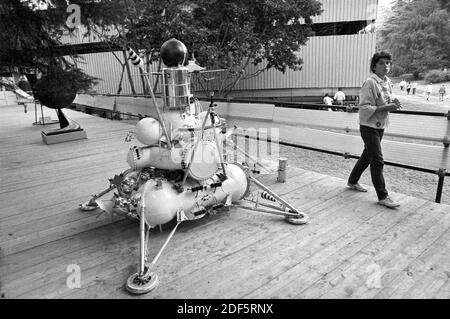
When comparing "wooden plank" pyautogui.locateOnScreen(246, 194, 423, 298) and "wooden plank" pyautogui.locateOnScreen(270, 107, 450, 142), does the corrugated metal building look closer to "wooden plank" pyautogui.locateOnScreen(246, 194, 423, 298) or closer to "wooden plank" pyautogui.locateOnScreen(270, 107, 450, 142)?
"wooden plank" pyautogui.locateOnScreen(270, 107, 450, 142)

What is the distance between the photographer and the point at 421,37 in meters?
28.8

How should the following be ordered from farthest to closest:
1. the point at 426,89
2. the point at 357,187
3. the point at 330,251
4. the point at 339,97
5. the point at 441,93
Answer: the point at 426,89 < the point at 441,93 < the point at 339,97 < the point at 357,187 < the point at 330,251

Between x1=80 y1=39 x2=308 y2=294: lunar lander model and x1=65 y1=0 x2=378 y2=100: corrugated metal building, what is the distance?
14637mm

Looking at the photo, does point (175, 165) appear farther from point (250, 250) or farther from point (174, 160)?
point (250, 250)

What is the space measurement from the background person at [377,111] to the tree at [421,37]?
30.5 m

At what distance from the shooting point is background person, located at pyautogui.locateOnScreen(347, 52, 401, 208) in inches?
127

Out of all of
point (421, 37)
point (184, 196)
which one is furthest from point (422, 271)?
point (421, 37)

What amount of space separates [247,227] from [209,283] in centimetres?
87

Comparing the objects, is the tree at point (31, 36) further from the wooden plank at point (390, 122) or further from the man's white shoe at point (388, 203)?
the man's white shoe at point (388, 203)

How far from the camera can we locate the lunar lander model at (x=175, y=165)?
2.77 meters

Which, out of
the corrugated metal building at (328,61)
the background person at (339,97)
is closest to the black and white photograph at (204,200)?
the background person at (339,97)

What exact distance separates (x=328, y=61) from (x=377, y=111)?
1434 centimetres

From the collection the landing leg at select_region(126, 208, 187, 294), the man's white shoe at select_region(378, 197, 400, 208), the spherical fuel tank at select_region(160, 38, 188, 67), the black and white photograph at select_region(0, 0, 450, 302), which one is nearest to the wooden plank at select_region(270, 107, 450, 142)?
the black and white photograph at select_region(0, 0, 450, 302)

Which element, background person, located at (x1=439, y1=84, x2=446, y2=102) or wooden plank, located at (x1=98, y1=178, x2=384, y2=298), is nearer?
wooden plank, located at (x1=98, y1=178, x2=384, y2=298)
